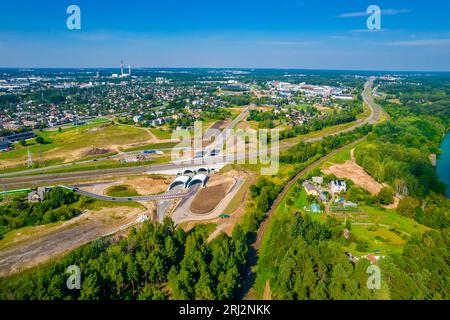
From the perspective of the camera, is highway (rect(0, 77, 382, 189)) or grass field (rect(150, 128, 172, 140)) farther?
→ grass field (rect(150, 128, 172, 140))

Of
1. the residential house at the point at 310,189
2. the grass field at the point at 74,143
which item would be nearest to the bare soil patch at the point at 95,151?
the grass field at the point at 74,143

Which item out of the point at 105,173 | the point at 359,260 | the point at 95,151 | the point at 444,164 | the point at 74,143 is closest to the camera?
the point at 359,260

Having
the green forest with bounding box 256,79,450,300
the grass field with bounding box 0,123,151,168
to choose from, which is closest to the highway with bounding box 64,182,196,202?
the green forest with bounding box 256,79,450,300

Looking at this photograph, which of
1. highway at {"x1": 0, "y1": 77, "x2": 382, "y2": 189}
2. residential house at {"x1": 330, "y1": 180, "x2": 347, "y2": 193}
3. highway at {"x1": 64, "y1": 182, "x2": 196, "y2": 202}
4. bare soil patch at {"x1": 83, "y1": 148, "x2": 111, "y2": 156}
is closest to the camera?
highway at {"x1": 64, "y1": 182, "x2": 196, "y2": 202}

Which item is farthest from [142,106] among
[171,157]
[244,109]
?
[171,157]

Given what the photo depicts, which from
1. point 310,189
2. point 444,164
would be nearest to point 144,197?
point 310,189

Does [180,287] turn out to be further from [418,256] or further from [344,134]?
[344,134]

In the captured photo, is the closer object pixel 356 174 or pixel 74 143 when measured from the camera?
pixel 356 174

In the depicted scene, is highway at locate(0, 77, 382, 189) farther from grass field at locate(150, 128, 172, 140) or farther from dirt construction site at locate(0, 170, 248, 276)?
grass field at locate(150, 128, 172, 140)

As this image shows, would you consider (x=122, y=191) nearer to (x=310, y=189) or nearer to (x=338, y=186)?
(x=310, y=189)
